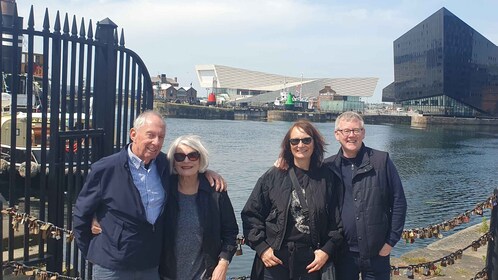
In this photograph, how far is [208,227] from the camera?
3676 millimetres

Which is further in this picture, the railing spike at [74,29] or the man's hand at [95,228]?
the railing spike at [74,29]

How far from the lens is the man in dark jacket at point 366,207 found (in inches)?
164

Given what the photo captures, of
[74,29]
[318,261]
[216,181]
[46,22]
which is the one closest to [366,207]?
[318,261]

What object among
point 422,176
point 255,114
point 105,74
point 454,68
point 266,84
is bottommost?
point 422,176

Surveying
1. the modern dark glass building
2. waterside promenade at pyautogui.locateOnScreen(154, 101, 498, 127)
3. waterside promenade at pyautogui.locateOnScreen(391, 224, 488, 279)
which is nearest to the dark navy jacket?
waterside promenade at pyautogui.locateOnScreen(391, 224, 488, 279)

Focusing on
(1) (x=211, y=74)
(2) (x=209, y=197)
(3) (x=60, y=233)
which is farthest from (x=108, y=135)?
(1) (x=211, y=74)

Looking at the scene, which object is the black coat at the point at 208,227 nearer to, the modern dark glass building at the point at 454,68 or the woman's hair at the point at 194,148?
the woman's hair at the point at 194,148

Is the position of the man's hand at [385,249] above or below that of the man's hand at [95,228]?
below

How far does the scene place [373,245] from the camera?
13.6ft

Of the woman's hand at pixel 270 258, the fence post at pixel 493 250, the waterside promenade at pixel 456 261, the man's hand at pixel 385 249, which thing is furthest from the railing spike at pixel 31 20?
the waterside promenade at pixel 456 261

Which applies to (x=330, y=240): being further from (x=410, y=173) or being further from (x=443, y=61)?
(x=443, y=61)

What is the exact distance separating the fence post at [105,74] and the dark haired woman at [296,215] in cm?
193

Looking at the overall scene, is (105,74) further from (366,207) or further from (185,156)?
(366,207)

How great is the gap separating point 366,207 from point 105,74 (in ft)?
9.27
